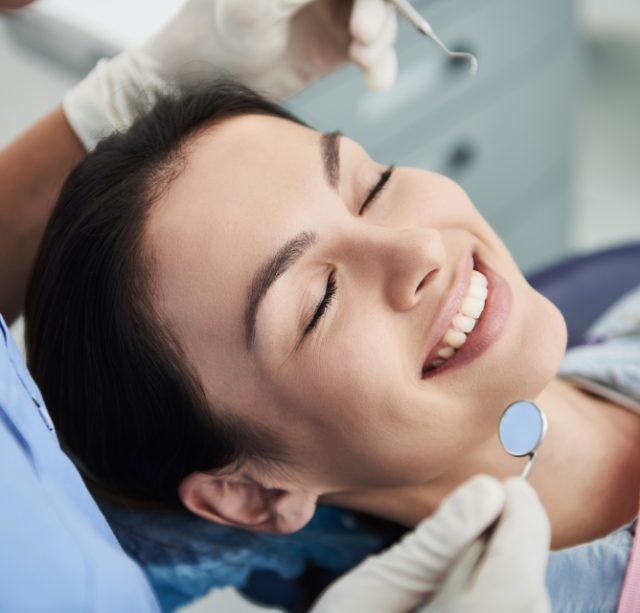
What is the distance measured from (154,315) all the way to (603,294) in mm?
802

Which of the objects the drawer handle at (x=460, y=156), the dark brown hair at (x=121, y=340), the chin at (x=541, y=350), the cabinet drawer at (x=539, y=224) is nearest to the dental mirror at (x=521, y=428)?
the chin at (x=541, y=350)

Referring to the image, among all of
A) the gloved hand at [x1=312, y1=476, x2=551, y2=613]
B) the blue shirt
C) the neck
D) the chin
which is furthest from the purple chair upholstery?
the blue shirt

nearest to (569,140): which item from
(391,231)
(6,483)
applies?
(391,231)

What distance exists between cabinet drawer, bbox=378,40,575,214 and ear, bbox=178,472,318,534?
38.3 inches

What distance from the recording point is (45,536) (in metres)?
0.67

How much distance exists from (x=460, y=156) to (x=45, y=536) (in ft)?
5.03

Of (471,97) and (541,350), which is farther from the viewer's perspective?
(471,97)

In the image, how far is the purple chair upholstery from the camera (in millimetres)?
1462

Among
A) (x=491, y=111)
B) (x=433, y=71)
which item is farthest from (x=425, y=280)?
(x=491, y=111)

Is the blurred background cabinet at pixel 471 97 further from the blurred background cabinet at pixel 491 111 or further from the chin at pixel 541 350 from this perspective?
the chin at pixel 541 350

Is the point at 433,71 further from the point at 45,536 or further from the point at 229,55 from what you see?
the point at 45,536

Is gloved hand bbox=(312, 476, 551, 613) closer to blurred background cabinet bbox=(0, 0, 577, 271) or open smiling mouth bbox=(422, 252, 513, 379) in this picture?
open smiling mouth bbox=(422, 252, 513, 379)

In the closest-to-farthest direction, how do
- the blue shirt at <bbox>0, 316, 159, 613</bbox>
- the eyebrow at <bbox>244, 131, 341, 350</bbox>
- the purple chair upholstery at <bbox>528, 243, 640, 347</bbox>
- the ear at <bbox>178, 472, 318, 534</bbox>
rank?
the blue shirt at <bbox>0, 316, 159, 613</bbox> → the eyebrow at <bbox>244, 131, 341, 350</bbox> → the ear at <bbox>178, 472, 318, 534</bbox> → the purple chair upholstery at <bbox>528, 243, 640, 347</bbox>

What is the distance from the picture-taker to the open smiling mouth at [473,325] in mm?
970
